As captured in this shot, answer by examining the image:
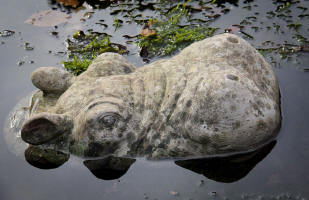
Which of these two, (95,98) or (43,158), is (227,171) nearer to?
(95,98)

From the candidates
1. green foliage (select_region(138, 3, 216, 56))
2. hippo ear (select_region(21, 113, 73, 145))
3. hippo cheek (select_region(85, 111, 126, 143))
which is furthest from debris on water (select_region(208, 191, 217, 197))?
green foliage (select_region(138, 3, 216, 56))

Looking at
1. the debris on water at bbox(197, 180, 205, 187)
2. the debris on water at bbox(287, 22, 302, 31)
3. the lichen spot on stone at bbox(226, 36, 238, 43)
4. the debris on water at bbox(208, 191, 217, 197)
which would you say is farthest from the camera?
the debris on water at bbox(287, 22, 302, 31)

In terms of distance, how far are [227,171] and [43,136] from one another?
1.96 metres

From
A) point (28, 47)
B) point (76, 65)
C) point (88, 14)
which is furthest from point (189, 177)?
point (88, 14)

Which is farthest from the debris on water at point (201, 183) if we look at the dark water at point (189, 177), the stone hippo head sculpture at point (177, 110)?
the stone hippo head sculpture at point (177, 110)

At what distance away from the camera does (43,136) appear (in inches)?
156

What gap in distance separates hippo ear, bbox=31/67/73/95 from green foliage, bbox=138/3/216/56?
1639 mm

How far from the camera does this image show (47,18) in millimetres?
6723

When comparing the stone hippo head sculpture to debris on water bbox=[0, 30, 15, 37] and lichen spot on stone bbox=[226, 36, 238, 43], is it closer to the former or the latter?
lichen spot on stone bbox=[226, 36, 238, 43]

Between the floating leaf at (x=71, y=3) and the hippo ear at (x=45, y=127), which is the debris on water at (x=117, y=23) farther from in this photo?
the hippo ear at (x=45, y=127)

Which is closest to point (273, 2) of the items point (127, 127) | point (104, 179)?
point (127, 127)

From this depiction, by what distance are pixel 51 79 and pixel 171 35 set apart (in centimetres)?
232

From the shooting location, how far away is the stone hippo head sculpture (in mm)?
3580

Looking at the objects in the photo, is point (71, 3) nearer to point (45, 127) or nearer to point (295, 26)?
point (45, 127)
